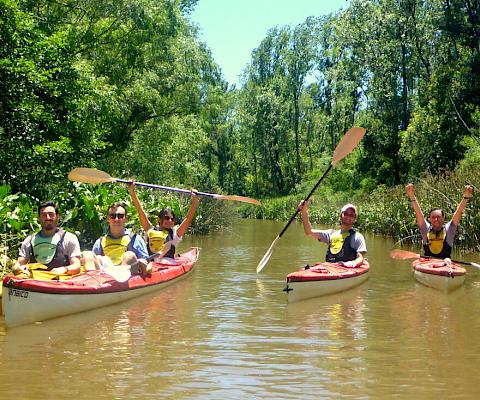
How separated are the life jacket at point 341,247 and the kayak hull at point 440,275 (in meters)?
1.27

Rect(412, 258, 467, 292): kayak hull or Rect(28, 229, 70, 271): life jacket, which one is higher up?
Rect(28, 229, 70, 271): life jacket

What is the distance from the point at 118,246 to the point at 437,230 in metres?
5.37

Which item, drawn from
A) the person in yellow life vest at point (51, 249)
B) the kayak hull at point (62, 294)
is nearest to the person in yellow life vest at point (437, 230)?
the kayak hull at point (62, 294)

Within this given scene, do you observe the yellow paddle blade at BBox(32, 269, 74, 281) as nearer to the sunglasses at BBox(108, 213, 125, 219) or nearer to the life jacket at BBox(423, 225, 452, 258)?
the sunglasses at BBox(108, 213, 125, 219)

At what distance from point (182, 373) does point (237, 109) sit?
5397 centimetres

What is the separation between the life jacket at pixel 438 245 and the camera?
1154 cm

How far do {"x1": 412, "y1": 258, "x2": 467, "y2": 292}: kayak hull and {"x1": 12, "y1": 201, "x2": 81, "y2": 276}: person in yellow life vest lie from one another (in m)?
5.60

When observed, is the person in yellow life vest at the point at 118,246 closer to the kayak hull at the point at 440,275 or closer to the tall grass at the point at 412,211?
the kayak hull at the point at 440,275

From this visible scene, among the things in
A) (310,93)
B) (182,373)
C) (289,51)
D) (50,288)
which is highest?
(289,51)

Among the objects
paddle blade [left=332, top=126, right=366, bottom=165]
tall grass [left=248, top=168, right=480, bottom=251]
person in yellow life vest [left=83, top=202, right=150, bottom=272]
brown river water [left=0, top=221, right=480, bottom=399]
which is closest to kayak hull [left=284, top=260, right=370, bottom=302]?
brown river water [left=0, top=221, right=480, bottom=399]

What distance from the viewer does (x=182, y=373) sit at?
5930 mm

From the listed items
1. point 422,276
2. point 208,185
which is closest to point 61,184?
point 422,276

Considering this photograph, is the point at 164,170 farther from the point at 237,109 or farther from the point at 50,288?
the point at 237,109

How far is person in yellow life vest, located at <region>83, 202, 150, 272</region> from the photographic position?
952 cm
